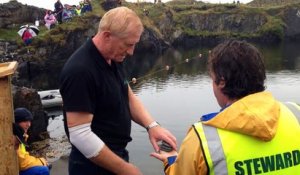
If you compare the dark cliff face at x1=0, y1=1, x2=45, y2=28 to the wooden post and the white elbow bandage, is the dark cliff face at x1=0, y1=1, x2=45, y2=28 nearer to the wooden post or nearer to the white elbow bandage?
the wooden post

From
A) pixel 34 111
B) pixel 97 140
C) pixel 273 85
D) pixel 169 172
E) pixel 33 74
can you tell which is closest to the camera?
pixel 169 172

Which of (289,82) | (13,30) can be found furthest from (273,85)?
(13,30)

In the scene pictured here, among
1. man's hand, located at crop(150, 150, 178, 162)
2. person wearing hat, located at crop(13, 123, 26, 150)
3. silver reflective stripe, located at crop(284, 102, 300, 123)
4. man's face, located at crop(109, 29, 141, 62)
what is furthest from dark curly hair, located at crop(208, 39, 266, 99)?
person wearing hat, located at crop(13, 123, 26, 150)

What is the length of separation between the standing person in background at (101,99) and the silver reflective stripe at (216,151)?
2.99 feet

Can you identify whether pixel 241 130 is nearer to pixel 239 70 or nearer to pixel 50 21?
pixel 239 70

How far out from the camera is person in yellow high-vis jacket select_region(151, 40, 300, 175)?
226 centimetres

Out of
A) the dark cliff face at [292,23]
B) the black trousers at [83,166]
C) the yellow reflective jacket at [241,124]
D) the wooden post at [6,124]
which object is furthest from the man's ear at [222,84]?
the dark cliff face at [292,23]

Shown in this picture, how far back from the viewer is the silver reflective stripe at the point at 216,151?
7.39ft

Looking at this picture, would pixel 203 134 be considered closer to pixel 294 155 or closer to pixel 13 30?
pixel 294 155

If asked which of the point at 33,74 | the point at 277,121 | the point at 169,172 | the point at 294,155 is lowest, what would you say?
the point at 33,74

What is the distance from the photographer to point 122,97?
10.8 feet

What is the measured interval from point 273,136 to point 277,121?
83 millimetres

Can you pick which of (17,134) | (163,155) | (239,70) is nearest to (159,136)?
(163,155)

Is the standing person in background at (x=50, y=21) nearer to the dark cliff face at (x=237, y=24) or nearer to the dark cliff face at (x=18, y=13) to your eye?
the dark cliff face at (x=18, y=13)
